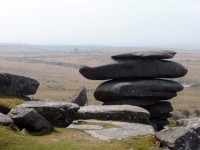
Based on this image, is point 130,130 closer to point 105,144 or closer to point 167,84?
point 105,144

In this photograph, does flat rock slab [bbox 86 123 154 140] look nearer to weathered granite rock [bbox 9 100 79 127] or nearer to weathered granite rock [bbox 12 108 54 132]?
weathered granite rock [bbox 9 100 79 127]

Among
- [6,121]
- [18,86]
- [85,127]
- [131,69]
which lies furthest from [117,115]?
[131,69]

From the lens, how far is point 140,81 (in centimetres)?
3089

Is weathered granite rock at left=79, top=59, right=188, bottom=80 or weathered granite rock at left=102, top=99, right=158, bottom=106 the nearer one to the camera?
weathered granite rock at left=102, top=99, right=158, bottom=106

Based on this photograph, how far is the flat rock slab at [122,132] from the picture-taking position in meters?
17.2

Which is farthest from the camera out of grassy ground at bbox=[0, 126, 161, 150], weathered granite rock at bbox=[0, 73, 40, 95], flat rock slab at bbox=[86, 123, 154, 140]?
weathered granite rock at bbox=[0, 73, 40, 95]

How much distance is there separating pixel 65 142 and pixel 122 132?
440 centimetres

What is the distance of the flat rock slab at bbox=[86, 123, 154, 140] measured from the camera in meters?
17.2

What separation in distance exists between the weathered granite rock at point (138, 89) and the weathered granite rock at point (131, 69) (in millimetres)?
627

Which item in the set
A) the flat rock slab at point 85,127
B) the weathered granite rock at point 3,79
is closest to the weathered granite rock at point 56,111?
the flat rock slab at point 85,127

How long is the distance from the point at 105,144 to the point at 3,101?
29.7 ft

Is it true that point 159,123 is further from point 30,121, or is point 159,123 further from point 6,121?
point 6,121

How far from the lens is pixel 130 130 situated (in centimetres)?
1894

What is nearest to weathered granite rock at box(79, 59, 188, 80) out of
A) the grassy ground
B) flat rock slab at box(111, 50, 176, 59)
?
flat rock slab at box(111, 50, 176, 59)
